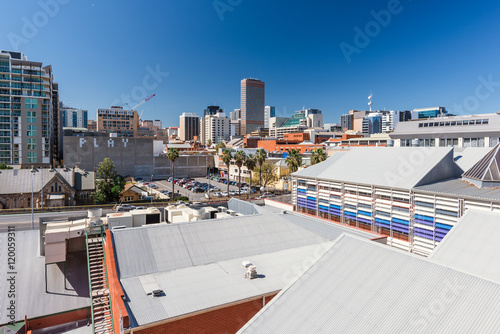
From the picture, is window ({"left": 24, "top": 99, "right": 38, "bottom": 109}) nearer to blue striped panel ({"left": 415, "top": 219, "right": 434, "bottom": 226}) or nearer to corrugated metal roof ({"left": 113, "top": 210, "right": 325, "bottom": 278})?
corrugated metal roof ({"left": 113, "top": 210, "right": 325, "bottom": 278})

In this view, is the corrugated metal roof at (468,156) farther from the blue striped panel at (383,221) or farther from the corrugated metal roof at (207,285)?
the corrugated metal roof at (207,285)

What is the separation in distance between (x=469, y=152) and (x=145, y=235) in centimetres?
3337

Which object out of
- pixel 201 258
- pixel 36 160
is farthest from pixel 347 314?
pixel 36 160

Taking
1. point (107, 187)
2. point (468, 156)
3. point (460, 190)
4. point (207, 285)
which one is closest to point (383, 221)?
point (460, 190)

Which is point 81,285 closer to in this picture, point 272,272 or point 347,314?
point 272,272

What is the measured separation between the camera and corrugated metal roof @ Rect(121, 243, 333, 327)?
55.0 ft

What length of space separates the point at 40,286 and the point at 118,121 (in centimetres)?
17372

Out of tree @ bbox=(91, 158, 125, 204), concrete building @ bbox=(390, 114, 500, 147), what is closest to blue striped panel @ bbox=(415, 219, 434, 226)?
concrete building @ bbox=(390, 114, 500, 147)

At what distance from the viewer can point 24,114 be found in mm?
91625

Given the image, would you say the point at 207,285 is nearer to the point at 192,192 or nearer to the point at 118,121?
the point at 192,192

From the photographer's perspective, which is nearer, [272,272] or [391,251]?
[391,251]

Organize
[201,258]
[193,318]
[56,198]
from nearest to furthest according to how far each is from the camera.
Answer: [193,318], [201,258], [56,198]

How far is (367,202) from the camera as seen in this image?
105 feet

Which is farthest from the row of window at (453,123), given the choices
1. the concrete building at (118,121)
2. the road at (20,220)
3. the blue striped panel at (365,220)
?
the concrete building at (118,121)
